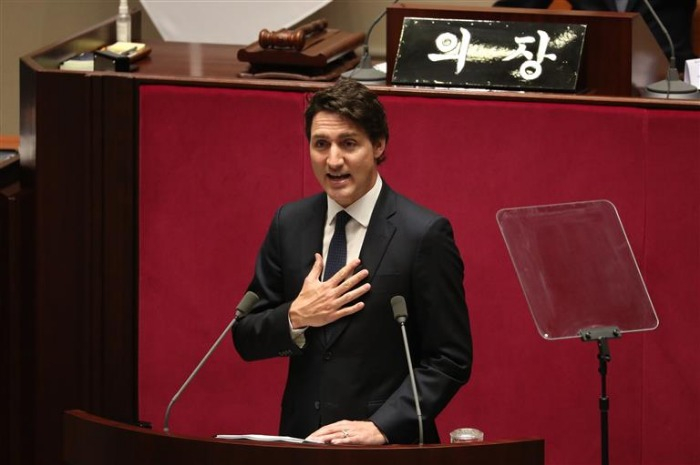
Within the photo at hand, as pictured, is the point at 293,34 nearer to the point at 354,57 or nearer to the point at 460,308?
the point at 354,57

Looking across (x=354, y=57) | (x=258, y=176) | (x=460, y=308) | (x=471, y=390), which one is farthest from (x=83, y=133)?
(x=460, y=308)

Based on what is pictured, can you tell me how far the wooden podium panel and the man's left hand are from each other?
1494 millimetres

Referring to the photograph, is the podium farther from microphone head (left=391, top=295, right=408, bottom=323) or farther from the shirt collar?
the shirt collar

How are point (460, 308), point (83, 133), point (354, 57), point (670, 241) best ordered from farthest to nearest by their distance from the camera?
point (354, 57) < point (83, 133) < point (670, 241) < point (460, 308)

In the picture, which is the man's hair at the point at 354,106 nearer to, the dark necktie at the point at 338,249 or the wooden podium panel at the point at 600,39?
the dark necktie at the point at 338,249

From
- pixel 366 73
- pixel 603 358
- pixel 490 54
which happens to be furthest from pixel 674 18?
pixel 603 358

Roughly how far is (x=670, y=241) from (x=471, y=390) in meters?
0.69

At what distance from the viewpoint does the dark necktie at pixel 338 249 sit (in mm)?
2893

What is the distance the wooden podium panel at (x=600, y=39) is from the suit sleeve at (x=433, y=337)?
1178 mm

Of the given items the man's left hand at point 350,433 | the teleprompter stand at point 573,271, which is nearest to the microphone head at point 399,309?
the man's left hand at point 350,433

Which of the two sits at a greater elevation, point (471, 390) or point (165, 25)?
point (165, 25)

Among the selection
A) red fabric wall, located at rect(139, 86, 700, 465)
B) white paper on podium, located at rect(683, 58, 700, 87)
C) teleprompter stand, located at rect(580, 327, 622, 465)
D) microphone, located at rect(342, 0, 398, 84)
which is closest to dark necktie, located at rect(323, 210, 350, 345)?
teleprompter stand, located at rect(580, 327, 622, 465)

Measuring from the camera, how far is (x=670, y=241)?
3.77 metres

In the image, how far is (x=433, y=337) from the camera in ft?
9.18
